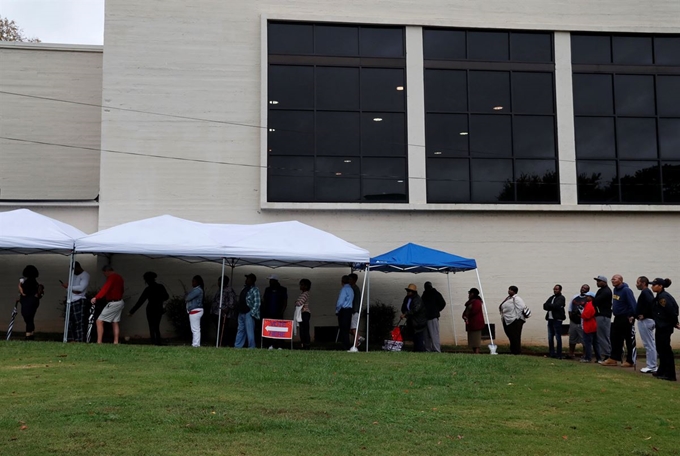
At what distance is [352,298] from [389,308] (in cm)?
266

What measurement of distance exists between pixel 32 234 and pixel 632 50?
1789 cm

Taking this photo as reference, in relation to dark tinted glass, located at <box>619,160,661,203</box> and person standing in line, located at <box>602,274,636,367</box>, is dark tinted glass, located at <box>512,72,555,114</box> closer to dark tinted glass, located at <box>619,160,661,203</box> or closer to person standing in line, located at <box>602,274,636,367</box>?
dark tinted glass, located at <box>619,160,661,203</box>

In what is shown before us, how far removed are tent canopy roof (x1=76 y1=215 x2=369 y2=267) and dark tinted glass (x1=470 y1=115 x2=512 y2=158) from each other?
6252 millimetres

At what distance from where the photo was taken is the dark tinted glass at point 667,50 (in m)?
22.2

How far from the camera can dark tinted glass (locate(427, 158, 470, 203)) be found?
20.9m

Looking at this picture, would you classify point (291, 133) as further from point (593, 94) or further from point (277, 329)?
point (593, 94)

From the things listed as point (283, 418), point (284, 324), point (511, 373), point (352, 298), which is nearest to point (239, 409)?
point (283, 418)

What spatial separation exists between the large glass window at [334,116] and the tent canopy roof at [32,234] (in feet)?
19.5

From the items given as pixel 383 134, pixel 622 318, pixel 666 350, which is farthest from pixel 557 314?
pixel 383 134

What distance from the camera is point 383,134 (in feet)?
68.6

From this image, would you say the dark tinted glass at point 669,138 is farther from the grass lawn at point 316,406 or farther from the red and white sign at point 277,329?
the red and white sign at point 277,329

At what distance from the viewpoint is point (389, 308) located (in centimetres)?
1977

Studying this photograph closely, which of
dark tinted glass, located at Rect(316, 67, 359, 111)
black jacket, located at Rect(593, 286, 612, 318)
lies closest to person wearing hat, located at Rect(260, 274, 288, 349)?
dark tinted glass, located at Rect(316, 67, 359, 111)

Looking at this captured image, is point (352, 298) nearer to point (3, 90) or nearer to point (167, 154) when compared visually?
point (167, 154)
